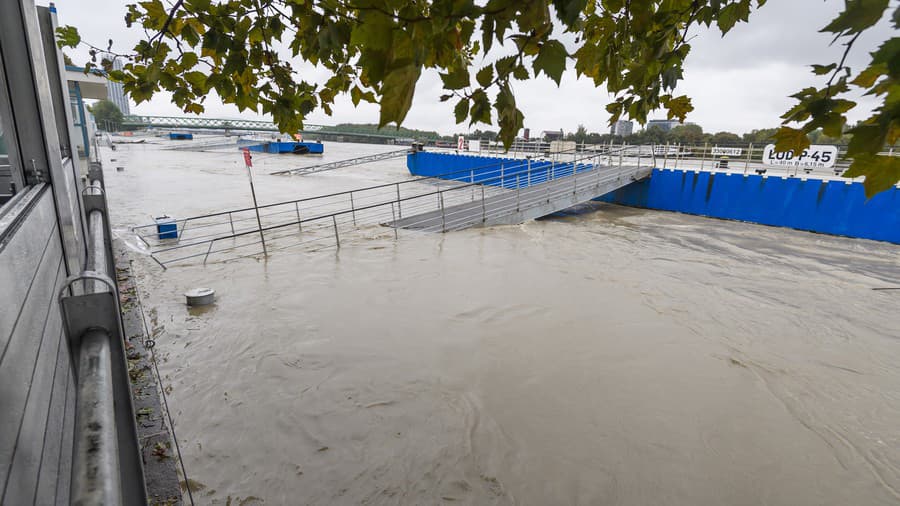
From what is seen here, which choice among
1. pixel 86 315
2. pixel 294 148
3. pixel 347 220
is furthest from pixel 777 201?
pixel 294 148

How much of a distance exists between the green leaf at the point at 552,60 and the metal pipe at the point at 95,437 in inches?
56.7

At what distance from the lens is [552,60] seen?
130 cm

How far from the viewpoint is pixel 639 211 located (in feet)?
59.3

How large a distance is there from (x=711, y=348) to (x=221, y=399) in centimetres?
644

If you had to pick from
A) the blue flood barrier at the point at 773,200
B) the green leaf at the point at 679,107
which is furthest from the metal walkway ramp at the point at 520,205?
the green leaf at the point at 679,107

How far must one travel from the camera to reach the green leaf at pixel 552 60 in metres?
1.29

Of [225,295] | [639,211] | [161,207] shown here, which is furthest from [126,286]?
[639,211]

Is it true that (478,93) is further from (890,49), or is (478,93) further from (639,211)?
(639,211)

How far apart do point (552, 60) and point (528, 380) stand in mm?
4690

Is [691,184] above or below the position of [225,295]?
above

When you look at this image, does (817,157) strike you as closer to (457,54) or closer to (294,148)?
(457,54)

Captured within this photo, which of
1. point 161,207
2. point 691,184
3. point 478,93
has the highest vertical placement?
point 478,93

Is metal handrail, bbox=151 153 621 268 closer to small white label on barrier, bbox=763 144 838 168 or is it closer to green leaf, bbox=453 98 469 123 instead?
small white label on barrier, bbox=763 144 838 168

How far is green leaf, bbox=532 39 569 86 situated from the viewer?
50.7 inches
